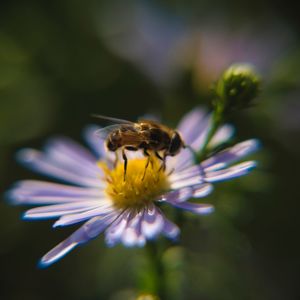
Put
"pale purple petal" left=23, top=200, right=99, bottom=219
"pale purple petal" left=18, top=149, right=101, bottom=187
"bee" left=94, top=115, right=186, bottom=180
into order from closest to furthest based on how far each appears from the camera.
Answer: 1. "pale purple petal" left=23, top=200, right=99, bottom=219
2. "bee" left=94, top=115, right=186, bottom=180
3. "pale purple petal" left=18, top=149, right=101, bottom=187

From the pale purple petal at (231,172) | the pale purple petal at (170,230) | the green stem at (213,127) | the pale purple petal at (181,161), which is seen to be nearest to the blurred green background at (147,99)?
the pale purple petal at (181,161)

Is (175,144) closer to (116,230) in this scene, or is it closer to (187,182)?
(187,182)

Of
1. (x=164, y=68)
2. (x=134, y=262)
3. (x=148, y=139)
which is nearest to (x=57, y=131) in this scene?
(x=164, y=68)

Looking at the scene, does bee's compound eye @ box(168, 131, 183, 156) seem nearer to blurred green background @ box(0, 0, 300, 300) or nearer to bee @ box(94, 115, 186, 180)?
bee @ box(94, 115, 186, 180)

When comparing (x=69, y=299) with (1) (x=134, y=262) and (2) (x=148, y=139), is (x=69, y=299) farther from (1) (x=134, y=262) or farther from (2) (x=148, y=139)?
(2) (x=148, y=139)

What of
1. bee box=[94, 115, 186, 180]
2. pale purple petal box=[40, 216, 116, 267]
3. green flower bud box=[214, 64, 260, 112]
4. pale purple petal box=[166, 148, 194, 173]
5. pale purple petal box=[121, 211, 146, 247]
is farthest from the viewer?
pale purple petal box=[166, 148, 194, 173]

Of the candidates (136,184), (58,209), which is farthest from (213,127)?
(58,209)

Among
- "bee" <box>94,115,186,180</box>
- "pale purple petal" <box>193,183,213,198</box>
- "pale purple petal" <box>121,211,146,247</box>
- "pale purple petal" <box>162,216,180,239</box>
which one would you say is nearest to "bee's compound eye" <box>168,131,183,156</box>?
"bee" <box>94,115,186,180</box>
